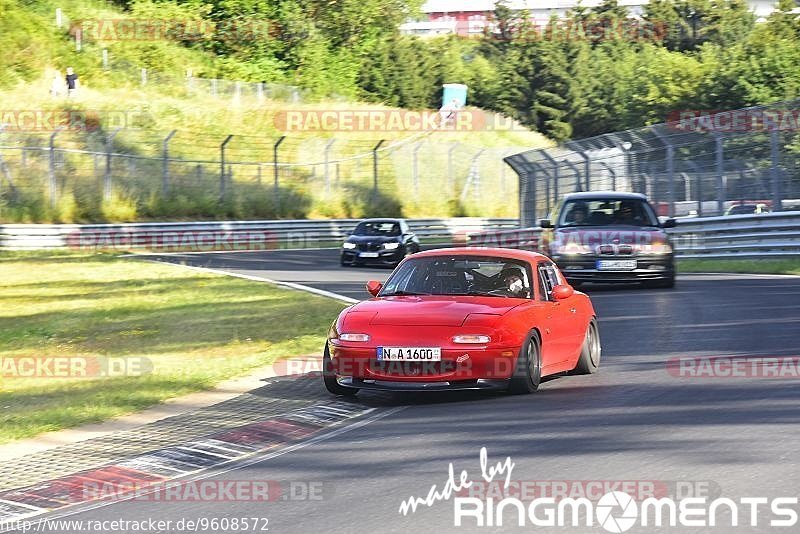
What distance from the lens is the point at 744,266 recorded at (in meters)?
28.7

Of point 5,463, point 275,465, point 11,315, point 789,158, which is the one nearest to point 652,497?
point 275,465

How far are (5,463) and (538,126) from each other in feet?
277

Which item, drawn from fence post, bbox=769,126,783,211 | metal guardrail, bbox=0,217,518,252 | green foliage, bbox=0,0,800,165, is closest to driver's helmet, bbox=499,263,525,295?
fence post, bbox=769,126,783,211

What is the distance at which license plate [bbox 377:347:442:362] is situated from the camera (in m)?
10.9

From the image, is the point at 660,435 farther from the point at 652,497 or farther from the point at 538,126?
the point at 538,126

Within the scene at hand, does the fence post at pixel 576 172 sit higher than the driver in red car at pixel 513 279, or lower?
higher

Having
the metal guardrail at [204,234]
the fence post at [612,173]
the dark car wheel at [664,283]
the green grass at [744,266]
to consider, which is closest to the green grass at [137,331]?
the dark car wheel at [664,283]

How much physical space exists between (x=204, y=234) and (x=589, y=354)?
35.0 m

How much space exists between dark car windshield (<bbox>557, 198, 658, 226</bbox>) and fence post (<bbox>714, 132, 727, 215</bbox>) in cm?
792

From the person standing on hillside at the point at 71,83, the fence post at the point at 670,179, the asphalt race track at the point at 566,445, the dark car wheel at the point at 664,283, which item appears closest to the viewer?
the asphalt race track at the point at 566,445

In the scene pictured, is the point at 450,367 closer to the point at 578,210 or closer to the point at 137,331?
the point at 137,331

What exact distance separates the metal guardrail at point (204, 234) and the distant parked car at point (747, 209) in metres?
20.2

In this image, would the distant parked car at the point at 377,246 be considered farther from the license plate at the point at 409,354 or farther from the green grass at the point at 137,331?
the license plate at the point at 409,354

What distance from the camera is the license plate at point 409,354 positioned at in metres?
10.9
